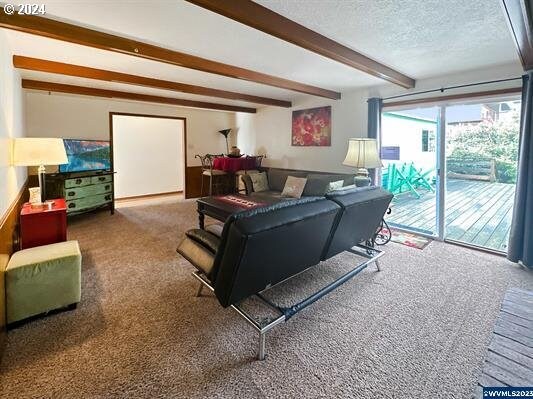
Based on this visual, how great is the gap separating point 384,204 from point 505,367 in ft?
4.72

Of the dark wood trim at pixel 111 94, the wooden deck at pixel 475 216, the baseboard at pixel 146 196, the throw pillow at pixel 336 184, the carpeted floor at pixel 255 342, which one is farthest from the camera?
the baseboard at pixel 146 196

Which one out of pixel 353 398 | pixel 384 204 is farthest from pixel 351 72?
pixel 353 398

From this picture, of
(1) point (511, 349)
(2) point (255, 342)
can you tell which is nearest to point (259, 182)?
(2) point (255, 342)

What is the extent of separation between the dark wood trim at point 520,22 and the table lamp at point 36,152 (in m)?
3.97

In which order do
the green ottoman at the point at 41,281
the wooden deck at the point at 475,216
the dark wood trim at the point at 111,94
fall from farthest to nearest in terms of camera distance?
the dark wood trim at the point at 111,94, the wooden deck at the point at 475,216, the green ottoman at the point at 41,281

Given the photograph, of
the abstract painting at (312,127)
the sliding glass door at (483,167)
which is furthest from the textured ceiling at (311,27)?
the abstract painting at (312,127)

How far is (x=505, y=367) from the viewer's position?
1671mm

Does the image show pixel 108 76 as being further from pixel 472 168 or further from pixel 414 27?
pixel 472 168

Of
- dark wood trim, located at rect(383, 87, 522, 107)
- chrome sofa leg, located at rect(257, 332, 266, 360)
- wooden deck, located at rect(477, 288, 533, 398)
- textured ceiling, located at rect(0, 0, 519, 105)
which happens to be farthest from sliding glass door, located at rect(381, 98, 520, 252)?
chrome sofa leg, located at rect(257, 332, 266, 360)

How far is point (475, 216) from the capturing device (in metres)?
4.36

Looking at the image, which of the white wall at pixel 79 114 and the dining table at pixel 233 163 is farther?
the dining table at pixel 233 163

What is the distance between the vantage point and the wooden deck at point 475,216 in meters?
3.75

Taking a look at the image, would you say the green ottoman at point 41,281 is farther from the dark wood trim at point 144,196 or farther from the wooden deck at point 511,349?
the dark wood trim at point 144,196

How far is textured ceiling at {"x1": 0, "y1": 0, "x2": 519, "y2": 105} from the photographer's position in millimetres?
2027
